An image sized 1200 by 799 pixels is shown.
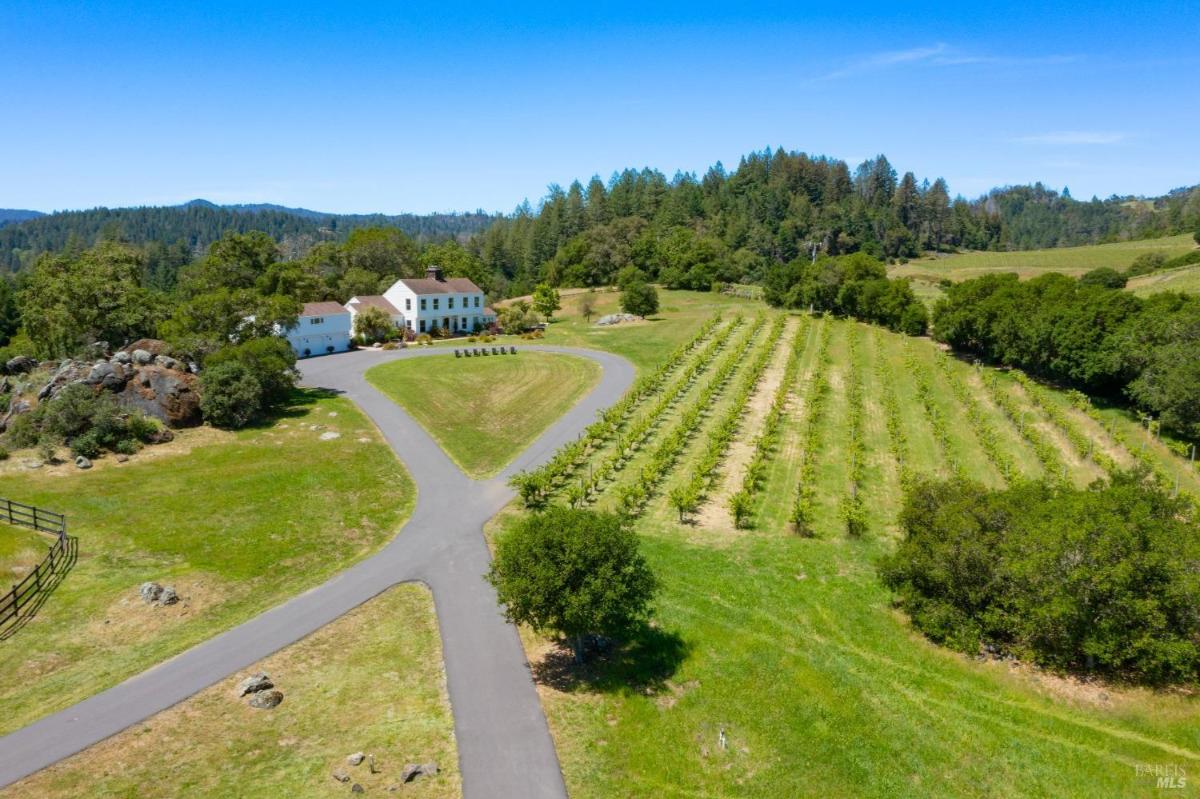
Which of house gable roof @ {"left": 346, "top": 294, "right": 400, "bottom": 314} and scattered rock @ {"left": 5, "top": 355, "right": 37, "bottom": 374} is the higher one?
house gable roof @ {"left": 346, "top": 294, "right": 400, "bottom": 314}

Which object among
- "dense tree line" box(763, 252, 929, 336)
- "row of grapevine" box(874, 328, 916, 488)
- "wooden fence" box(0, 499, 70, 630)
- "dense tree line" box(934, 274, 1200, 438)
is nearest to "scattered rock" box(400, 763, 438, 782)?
"wooden fence" box(0, 499, 70, 630)

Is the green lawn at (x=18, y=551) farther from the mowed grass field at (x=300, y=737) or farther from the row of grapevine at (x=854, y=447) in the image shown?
the row of grapevine at (x=854, y=447)

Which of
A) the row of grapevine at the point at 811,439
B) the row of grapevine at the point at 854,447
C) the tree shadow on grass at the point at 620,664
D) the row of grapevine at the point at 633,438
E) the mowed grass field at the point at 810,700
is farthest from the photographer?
the row of grapevine at the point at 633,438

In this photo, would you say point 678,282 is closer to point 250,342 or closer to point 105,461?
point 250,342

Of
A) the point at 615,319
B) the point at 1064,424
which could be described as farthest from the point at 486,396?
the point at 1064,424

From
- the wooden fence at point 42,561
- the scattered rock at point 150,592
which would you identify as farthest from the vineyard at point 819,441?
the wooden fence at point 42,561

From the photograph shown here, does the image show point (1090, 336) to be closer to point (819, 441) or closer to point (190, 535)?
point (819, 441)

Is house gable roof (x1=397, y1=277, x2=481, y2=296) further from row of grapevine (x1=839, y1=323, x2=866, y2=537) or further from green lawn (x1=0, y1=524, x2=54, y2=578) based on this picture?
green lawn (x1=0, y1=524, x2=54, y2=578)
